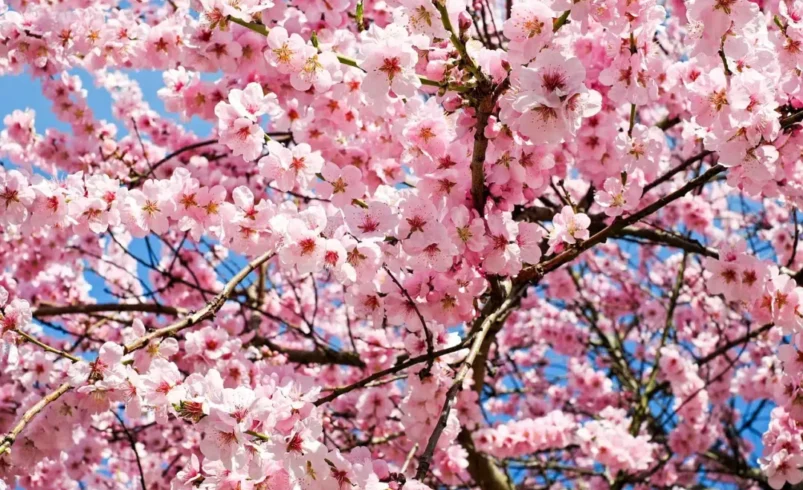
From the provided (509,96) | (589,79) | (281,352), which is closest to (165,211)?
(509,96)

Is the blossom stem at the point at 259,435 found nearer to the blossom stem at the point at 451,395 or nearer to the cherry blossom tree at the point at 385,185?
the cherry blossom tree at the point at 385,185

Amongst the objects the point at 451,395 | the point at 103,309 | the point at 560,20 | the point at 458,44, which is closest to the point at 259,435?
the point at 451,395

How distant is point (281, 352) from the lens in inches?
173

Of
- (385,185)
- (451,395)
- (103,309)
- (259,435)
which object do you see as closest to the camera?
(259,435)

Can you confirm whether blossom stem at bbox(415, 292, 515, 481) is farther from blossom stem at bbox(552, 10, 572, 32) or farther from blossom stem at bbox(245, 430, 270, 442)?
blossom stem at bbox(552, 10, 572, 32)

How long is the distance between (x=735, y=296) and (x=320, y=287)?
6.03 metres

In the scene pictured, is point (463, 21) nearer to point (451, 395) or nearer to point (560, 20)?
point (560, 20)

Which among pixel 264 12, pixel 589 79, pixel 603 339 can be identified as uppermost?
pixel 603 339

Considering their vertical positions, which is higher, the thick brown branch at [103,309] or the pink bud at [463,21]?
the thick brown branch at [103,309]

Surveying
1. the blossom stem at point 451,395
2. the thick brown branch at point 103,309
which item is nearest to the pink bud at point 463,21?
the blossom stem at point 451,395

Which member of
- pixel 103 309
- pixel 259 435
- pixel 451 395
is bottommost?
pixel 259 435

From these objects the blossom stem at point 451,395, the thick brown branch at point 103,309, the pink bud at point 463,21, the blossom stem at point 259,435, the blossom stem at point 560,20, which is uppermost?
the thick brown branch at point 103,309

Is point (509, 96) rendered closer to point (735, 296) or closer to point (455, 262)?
point (455, 262)

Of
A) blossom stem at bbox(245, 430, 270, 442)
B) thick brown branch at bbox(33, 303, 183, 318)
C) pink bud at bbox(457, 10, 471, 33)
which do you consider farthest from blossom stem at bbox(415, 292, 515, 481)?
thick brown branch at bbox(33, 303, 183, 318)
